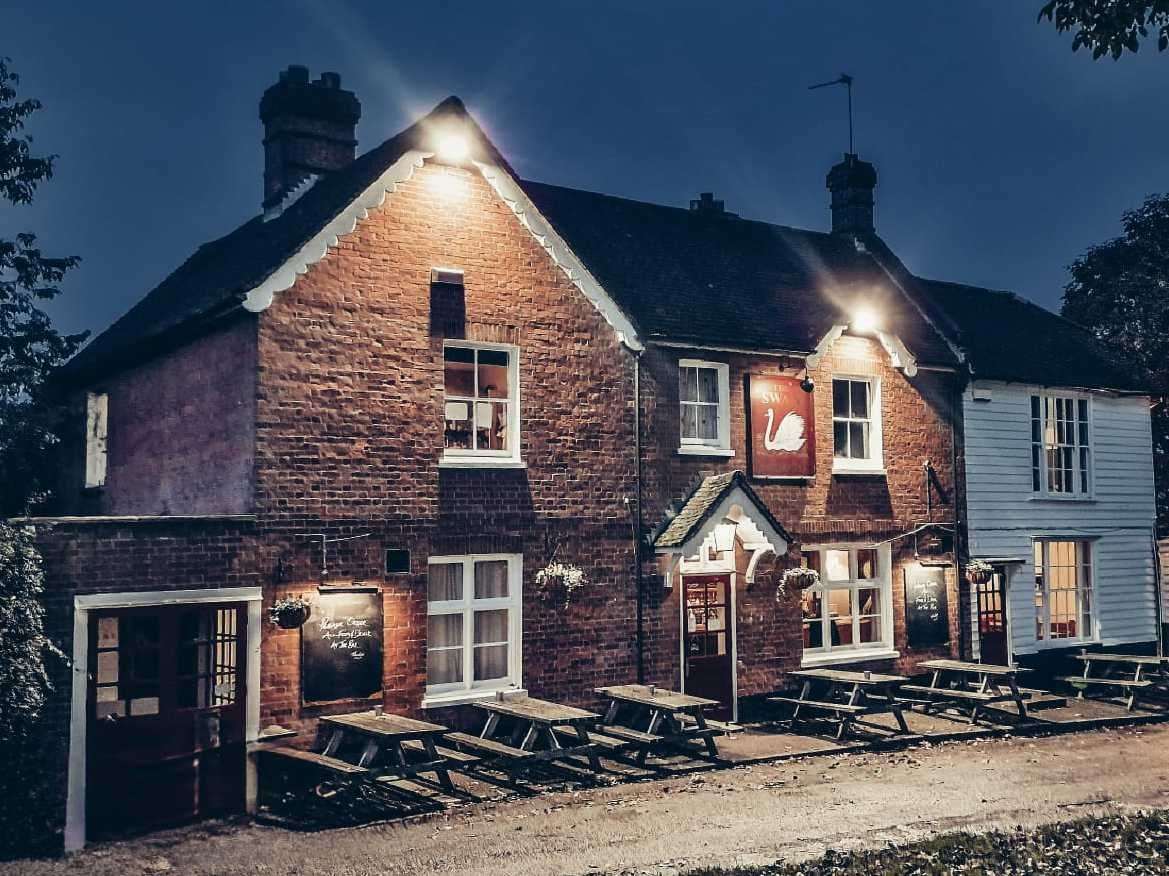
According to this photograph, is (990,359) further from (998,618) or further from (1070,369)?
(998,618)

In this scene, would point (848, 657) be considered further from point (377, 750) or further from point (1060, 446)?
point (377, 750)

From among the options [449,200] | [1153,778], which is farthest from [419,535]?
[1153,778]

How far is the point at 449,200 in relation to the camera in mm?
16219

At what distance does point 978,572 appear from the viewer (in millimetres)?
21047

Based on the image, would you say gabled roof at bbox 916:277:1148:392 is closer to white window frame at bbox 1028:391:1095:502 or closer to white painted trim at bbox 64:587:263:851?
white window frame at bbox 1028:391:1095:502

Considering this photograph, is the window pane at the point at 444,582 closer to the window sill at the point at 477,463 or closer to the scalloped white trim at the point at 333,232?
the window sill at the point at 477,463

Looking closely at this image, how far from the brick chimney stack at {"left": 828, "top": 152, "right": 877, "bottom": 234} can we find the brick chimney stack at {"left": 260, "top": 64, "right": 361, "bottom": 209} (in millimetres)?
10684

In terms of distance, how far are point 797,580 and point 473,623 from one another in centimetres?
562

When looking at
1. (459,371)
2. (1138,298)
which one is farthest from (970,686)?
(1138,298)

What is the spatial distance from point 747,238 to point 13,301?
14.4 m

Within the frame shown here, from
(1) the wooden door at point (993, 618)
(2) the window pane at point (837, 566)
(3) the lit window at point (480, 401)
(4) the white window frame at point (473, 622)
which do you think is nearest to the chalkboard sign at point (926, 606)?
(1) the wooden door at point (993, 618)

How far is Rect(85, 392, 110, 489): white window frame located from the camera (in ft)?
66.4

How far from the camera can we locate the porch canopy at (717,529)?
679 inches

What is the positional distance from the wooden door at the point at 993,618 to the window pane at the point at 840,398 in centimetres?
436
